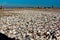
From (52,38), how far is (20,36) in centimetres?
233

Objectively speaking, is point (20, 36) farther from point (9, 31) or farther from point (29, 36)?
point (9, 31)

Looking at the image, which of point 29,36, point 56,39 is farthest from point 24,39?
point 56,39

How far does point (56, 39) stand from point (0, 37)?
146 inches

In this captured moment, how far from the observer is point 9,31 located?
729 inches

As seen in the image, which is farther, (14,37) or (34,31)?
(34,31)

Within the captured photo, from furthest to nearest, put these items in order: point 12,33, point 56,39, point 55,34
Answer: point 12,33
point 55,34
point 56,39

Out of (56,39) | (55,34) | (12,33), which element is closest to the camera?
(56,39)

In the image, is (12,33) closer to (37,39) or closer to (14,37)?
(14,37)

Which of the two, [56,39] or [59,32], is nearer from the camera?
[56,39]

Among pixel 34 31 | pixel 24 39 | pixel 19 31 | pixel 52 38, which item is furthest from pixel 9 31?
pixel 52 38

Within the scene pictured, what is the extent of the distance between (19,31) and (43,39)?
10.5 ft

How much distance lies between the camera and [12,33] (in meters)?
17.6

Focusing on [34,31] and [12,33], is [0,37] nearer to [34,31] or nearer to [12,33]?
[12,33]

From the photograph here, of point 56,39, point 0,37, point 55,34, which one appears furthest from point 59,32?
point 0,37
